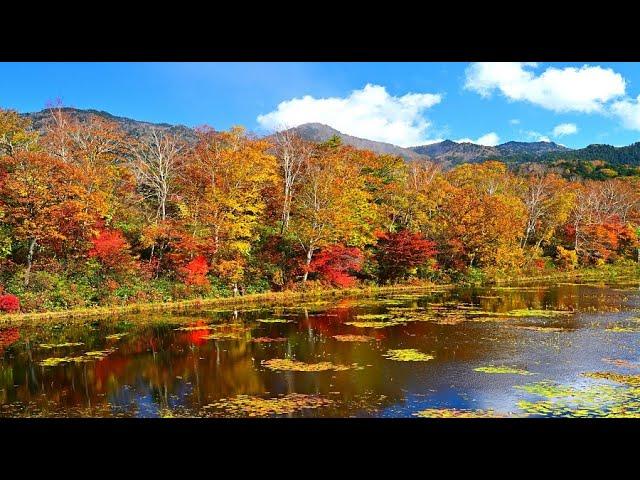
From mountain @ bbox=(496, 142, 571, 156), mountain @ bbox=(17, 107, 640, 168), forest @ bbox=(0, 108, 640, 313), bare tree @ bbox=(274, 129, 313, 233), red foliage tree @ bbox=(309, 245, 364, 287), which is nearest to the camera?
forest @ bbox=(0, 108, 640, 313)

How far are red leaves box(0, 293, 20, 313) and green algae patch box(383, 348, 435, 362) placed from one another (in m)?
12.9

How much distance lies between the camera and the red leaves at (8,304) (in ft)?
60.0

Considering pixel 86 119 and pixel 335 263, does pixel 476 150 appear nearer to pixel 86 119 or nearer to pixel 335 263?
pixel 86 119

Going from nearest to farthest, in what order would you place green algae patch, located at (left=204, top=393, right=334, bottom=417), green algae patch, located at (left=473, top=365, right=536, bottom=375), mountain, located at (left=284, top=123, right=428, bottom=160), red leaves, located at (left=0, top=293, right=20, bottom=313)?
green algae patch, located at (left=204, top=393, right=334, bottom=417)
green algae patch, located at (left=473, top=365, right=536, bottom=375)
red leaves, located at (left=0, top=293, right=20, bottom=313)
mountain, located at (left=284, top=123, right=428, bottom=160)

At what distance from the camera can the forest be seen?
20.0m

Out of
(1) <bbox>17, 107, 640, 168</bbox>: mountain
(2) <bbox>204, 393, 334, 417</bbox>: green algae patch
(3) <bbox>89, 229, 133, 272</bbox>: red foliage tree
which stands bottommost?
(2) <bbox>204, 393, 334, 417</bbox>: green algae patch

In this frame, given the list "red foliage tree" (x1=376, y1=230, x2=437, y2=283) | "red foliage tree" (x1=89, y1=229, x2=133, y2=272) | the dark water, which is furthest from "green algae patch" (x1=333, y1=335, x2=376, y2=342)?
"red foliage tree" (x1=376, y1=230, x2=437, y2=283)

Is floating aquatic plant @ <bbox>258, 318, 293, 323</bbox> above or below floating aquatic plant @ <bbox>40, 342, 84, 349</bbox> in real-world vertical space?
below

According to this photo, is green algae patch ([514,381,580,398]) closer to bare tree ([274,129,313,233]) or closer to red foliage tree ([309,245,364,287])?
red foliage tree ([309,245,364,287])

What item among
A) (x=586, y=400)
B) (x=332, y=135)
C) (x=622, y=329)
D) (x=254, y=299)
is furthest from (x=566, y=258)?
(x=586, y=400)

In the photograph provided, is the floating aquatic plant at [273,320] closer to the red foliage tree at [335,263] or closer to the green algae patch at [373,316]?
the green algae patch at [373,316]

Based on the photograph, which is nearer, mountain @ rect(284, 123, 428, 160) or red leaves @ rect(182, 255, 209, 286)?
red leaves @ rect(182, 255, 209, 286)
